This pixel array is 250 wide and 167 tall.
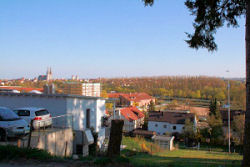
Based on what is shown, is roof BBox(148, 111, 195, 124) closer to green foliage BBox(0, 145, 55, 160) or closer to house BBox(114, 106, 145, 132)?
house BBox(114, 106, 145, 132)

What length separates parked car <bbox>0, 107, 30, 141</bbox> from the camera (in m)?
10.9

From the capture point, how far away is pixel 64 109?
18.6 meters

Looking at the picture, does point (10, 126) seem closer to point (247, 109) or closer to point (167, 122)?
point (247, 109)

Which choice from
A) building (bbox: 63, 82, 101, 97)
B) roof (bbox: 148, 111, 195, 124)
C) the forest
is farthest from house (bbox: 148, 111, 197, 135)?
the forest

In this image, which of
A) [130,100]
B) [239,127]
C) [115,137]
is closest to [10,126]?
[115,137]

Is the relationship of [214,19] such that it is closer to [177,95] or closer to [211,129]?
[211,129]

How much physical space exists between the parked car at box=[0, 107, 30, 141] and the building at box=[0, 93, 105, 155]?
564 cm

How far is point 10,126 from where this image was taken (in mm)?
10992

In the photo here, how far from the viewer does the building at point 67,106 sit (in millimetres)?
18427

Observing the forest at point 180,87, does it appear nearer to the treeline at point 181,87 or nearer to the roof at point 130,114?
the treeline at point 181,87

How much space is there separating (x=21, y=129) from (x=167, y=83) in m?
135

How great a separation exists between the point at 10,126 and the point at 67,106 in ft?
25.1

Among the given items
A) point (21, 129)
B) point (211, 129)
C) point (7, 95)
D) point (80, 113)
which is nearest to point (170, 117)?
point (211, 129)

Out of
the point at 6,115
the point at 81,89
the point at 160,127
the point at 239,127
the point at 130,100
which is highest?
the point at 81,89
